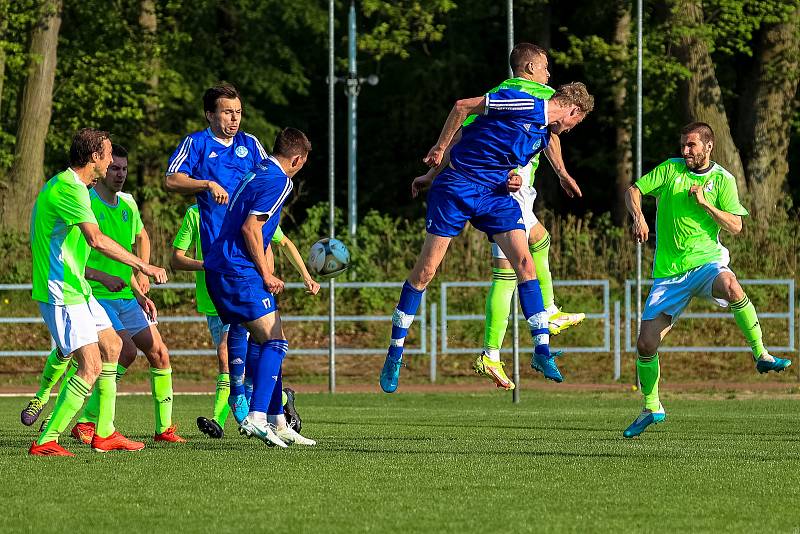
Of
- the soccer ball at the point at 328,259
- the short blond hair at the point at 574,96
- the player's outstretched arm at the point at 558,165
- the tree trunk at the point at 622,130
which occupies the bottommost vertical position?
the soccer ball at the point at 328,259

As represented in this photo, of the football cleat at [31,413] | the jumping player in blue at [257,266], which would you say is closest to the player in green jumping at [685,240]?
the jumping player in blue at [257,266]

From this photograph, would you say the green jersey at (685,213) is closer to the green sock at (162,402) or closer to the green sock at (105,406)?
the green sock at (162,402)

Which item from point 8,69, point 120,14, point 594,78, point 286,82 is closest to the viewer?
point 594,78

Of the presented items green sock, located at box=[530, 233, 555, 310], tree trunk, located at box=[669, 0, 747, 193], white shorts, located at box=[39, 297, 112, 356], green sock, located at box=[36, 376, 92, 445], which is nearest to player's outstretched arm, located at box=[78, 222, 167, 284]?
white shorts, located at box=[39, 297, 112, 356]

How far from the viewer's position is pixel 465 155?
35.6ft

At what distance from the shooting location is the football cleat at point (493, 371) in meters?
11.5

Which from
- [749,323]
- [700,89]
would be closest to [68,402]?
[749,323]

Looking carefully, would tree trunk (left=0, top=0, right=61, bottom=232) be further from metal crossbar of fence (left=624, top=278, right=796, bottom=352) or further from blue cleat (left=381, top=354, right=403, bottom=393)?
blue cleat (left=381, top=354, right=403, bottom=393)

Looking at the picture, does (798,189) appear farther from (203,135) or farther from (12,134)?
(203,135)

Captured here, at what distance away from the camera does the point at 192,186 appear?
423 inches

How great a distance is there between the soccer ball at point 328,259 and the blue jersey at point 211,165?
980 millimetres

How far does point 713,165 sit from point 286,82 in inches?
1146

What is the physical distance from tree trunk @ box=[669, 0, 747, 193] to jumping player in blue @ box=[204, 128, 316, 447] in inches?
715

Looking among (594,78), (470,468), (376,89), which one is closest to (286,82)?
(376,89)
